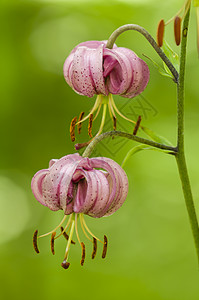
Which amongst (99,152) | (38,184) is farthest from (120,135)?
(99,152)

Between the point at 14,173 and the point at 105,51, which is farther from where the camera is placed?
the point at 14,173

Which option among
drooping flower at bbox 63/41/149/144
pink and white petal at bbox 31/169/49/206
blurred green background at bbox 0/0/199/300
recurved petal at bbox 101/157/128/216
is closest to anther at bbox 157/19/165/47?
drooping flower at bbox 63/41/149/144

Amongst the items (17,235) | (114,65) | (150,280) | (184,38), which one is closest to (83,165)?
(114,65)

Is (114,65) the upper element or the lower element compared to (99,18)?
lower

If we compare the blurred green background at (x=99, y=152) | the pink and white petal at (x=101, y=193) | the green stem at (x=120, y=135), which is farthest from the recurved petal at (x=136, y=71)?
the blurred green background at (x=99, y=152)

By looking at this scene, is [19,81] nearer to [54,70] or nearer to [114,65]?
[54,70]

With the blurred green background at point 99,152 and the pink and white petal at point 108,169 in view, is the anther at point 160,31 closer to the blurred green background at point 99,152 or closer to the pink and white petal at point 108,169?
the pink and white petal at point 108,169

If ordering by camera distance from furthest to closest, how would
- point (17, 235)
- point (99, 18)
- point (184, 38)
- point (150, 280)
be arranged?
point (99, 18), point (17, 235), point (150, 280), point (184, 38)
